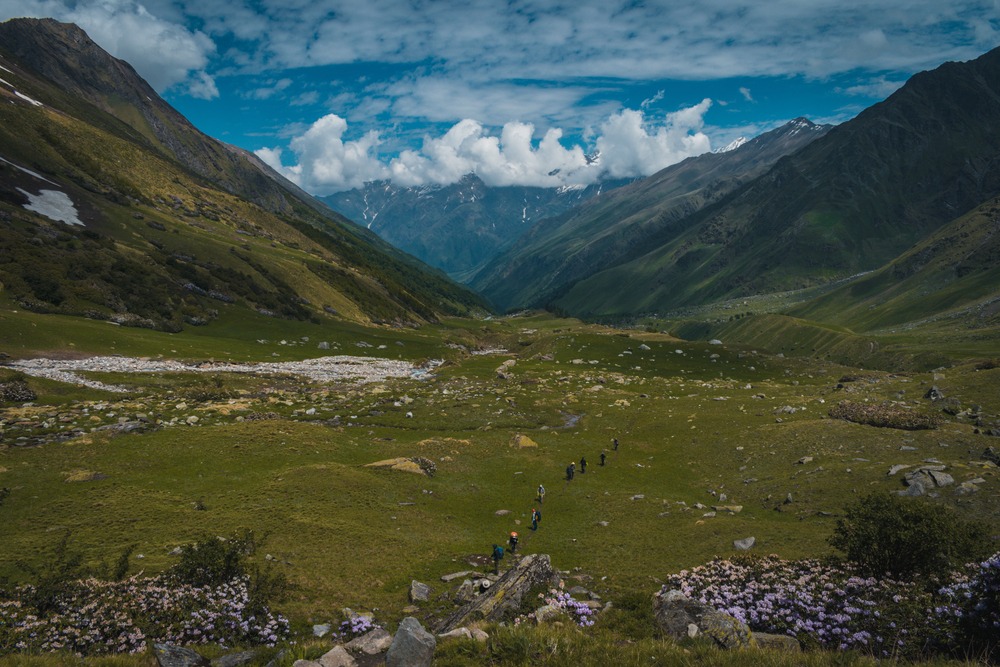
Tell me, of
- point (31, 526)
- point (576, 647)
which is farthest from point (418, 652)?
point (31, 526)

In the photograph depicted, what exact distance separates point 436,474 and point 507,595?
23.6 meters

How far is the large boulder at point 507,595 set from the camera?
17656mm

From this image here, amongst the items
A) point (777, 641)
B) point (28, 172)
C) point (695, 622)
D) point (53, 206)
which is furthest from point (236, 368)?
point (28, 172)

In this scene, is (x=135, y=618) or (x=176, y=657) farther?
(x=135, y=618)

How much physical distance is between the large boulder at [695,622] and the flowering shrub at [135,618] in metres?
13.9

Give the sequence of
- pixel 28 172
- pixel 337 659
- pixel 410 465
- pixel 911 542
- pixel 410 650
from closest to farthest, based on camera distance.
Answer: pixel 410 650
pixel 337 659
pixel 911 542
pixel 410 465
pixel 28 172

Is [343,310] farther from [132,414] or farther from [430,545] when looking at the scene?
[430,545]

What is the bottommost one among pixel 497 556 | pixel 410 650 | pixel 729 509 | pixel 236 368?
pixel 729 509

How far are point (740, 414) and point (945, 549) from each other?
44.6 metres

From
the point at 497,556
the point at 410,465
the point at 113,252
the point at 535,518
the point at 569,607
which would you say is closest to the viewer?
the point at 569,607

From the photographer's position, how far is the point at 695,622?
627 inches

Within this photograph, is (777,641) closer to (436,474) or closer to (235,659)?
(235,659)

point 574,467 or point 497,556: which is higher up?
point 497,556

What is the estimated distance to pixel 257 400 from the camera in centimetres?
6125
